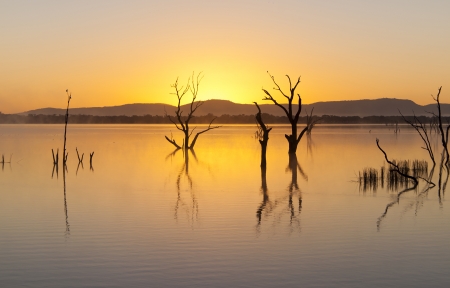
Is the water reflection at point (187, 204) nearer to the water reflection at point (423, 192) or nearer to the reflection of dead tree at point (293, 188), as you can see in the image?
the reflection of dead tree at point (293, 188)

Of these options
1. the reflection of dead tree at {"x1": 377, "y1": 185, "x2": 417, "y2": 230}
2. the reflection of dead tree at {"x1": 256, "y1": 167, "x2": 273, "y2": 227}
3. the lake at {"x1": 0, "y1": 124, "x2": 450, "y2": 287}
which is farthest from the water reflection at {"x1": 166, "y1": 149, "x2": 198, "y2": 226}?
the reflection of dead tree at {"x1": 377, "y1": 185, "x2": 417, "y2": 230}

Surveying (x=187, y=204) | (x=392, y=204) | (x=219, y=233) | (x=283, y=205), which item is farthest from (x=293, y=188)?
(x=219, y=233)

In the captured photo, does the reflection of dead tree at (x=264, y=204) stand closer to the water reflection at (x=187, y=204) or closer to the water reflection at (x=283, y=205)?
the water reflection at (x=283, y=205)

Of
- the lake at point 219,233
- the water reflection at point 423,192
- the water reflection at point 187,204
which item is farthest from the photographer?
the water reflection at point 423,192

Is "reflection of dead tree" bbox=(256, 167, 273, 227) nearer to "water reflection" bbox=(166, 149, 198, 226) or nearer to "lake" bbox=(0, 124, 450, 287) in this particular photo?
"lake" bbox=(0, 124, 450, 287)

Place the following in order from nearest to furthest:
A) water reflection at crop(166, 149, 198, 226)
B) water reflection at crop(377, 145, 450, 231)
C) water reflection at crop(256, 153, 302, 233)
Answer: water reflection at crop(256, 153, 302, 233)
water reflection at crop(166, 149, 198, 226)
water reflection at crop(377, 145, 450, 231)

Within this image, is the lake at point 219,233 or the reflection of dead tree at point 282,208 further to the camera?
the reflection of dead tree at point 282,208

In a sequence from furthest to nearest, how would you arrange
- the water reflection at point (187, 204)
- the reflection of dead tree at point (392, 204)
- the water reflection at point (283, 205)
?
the water reflection at point (187, 204) → the reflection of dead tree at point (392, 204) → the water reflection at point (283, 205)

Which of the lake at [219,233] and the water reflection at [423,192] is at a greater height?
the lake at [219,233]

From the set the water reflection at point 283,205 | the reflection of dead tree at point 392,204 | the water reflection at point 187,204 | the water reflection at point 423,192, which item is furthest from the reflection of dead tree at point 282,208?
the water reflection at point 423,192

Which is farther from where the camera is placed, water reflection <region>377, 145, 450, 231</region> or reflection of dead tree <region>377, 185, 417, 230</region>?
water reflection <region>377, 145, 450, 231</region>

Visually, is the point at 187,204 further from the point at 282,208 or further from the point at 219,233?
the point at 219,233

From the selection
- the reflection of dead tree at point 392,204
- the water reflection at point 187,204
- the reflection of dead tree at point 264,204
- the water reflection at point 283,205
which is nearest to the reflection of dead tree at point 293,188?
the water reflection at point 283,205

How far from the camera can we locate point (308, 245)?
33.8 ft
